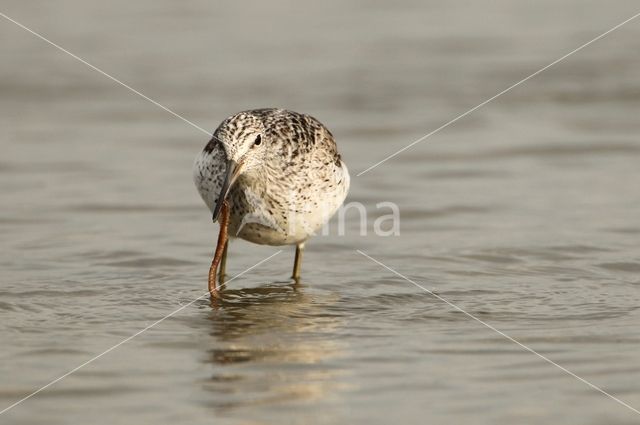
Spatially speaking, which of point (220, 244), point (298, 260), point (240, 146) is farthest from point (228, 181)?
point (298, 260)

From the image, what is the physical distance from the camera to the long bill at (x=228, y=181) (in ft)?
25.2

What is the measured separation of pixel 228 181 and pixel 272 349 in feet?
4.46

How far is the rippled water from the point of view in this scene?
243 inches

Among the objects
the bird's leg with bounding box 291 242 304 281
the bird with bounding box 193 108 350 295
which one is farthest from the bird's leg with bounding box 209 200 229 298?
the bird's leg with bounding box 291 242 304 281

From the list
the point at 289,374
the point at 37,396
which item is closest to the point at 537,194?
the point at 289,374

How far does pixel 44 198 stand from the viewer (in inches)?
421

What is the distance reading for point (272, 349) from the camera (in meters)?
6.86

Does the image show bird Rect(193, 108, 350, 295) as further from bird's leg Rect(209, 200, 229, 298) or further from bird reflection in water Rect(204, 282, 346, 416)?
bird reflection in water Rect(204, 282, 346, 416)

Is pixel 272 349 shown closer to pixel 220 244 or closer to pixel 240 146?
pixel 220 244

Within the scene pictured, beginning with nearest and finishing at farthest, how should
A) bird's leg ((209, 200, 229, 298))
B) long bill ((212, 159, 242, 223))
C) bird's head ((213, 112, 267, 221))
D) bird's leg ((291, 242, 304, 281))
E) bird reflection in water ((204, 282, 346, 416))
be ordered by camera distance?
bird reflection in water ((204, 282, 346, 416)) < long bill ((212, 159, 242, 223)) < bird's head ((213, 112, 267, 221)) < bird's leg ((209, 200, 229, 298)) < bird's leg ((291, 242, 304, 281))

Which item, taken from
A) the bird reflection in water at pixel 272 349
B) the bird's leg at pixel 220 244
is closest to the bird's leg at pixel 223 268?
the bird reflection in water at pixel 272 349

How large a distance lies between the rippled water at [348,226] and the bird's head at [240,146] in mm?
869

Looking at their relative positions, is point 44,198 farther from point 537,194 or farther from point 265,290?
point 537,194

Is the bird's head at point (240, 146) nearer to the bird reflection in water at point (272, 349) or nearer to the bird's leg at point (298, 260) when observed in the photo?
the bird reflection in water at point (272, 349)
